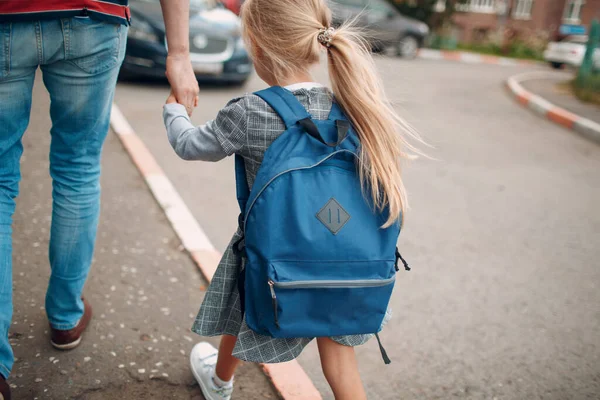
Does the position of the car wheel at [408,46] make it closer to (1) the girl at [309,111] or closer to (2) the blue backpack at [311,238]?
(1) the girl at [309,111]

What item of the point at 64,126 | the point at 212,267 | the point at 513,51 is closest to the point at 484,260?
the point at 212,267

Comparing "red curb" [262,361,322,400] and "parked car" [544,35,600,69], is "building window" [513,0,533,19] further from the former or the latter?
"red curb" [262,361,322,400]

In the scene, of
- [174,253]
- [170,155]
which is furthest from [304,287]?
[170,155]

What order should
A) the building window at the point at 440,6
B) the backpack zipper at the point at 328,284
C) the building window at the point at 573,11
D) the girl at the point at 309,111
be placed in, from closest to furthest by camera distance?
the backpack zipper at the point at 328,284, the girl at the point at 309,111, the building window at the point at 440,6, the building window at the point at 573,11

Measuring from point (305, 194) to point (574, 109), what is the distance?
8.74 meters

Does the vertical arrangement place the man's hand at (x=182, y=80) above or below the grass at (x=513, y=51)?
above

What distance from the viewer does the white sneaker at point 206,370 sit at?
6.84 ft

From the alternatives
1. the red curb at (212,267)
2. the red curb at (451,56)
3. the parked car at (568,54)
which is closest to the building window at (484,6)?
the parked car at (568,54)

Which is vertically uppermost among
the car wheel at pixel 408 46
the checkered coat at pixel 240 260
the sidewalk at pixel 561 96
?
the checkered coat at pixel 240 260

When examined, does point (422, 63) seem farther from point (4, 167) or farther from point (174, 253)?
point (4, 167)

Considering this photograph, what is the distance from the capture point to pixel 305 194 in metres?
1.51

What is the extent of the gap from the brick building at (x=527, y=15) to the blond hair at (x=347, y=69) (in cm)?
2952

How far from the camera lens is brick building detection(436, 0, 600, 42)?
29.1 m

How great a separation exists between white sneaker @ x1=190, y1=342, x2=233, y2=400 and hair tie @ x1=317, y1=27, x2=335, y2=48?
129cm
